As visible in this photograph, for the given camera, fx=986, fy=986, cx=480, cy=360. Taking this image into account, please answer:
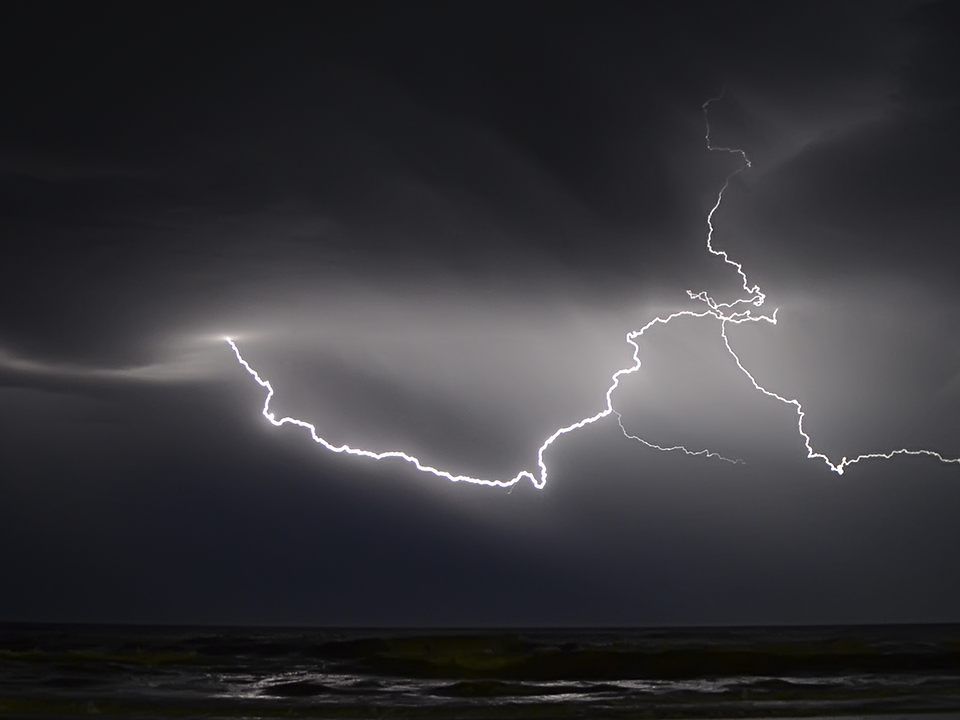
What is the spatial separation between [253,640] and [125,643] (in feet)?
15.4

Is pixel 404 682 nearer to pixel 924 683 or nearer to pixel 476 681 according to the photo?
pixel 476 681

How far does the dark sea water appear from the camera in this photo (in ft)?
52.1

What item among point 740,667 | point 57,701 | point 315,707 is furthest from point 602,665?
point 57,701

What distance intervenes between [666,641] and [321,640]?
13741 millimetres

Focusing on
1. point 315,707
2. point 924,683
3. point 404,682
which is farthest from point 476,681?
point 924,683

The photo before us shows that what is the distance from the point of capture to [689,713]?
15.1 m

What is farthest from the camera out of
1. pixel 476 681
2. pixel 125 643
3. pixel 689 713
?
pixel 125 643

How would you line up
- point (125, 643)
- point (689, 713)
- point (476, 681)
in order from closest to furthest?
point (689, 713)
point (476, 681)
point (125, 643)

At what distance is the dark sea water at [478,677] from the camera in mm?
15875

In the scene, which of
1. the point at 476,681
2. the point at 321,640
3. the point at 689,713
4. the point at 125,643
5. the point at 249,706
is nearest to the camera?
the point at 689,713

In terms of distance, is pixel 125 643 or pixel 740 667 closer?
pixel 740 667

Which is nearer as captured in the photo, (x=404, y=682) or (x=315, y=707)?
(x=315, y=707)

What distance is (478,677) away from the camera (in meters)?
23.6

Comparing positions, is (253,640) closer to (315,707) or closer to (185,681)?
(185,681)
